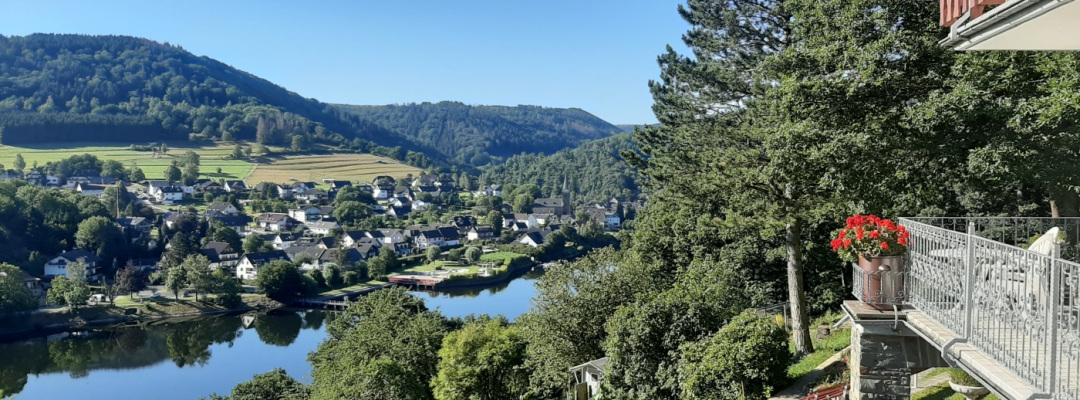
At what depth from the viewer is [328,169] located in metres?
137

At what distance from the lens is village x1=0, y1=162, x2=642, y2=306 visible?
Answer: 220ft

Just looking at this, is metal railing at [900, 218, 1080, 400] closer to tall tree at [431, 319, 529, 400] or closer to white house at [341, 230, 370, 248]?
tall tree at [431, 319, 529, 400]

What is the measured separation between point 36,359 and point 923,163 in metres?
45.2

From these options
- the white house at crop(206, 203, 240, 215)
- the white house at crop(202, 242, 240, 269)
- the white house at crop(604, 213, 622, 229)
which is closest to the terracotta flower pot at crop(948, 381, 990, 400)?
the white house at crop(202, 242, 240, 269)

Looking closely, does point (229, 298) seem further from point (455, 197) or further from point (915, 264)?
point (455, 197)

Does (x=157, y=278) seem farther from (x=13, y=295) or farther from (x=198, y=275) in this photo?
(x=13, y=295)

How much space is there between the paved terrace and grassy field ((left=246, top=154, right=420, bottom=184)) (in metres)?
117

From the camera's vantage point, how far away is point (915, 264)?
563 centimetres

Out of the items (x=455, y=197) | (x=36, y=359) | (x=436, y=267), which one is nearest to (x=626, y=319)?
(x=36, y=359)

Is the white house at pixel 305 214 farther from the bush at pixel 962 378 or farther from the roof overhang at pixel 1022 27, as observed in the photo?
the roof overhang at pixel 1022 27

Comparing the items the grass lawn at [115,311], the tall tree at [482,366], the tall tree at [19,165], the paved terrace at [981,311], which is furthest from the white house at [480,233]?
the paved terrace at [981,311]

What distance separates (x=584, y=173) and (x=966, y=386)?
147 metres

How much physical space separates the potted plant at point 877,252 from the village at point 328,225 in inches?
2250

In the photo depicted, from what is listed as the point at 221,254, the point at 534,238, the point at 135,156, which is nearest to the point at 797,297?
the point at 221,254
